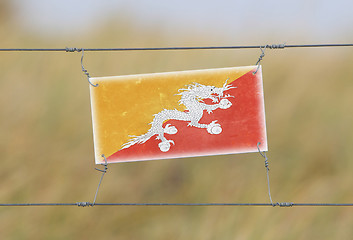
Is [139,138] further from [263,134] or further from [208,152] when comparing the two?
[263,134]

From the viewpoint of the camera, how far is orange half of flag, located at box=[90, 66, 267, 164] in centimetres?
282

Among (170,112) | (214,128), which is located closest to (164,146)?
(170,112)

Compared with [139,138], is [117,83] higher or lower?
higher

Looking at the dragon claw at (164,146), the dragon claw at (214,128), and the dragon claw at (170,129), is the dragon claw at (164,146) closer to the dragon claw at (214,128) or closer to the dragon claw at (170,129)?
the dragon claw at (170,129)

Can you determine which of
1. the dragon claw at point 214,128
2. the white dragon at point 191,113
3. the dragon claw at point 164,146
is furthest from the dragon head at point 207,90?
the dragon claw at point 164,146

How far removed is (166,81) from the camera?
282 cm

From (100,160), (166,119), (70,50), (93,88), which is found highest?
(70,50)

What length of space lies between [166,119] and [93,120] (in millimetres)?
475

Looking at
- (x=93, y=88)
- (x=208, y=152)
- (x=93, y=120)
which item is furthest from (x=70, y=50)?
(x=208, y=152)

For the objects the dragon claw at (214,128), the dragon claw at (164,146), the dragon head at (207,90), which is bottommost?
the dragon claw at (164,146)

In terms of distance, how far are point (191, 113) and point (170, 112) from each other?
0.45ft

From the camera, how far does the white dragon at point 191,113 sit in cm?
283

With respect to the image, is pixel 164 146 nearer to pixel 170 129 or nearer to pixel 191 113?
pixel 170 129

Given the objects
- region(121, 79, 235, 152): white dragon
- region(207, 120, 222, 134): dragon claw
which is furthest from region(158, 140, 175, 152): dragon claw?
region(207, 120, 222, 134): dragon claw
